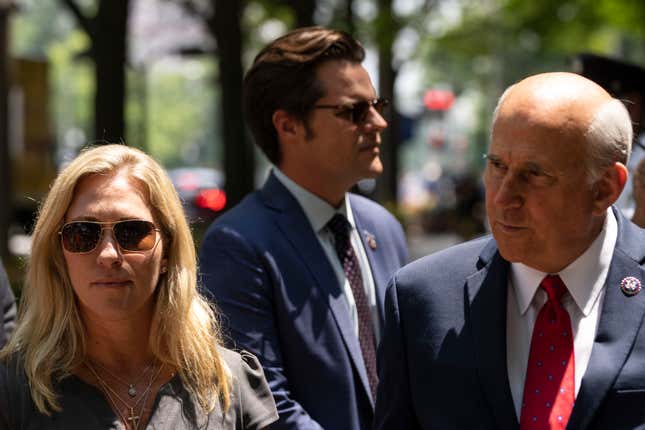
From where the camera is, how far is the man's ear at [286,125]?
15.1 ft

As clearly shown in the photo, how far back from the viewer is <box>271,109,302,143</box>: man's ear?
15.1 ft

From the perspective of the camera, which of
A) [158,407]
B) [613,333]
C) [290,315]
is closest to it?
[613,333]

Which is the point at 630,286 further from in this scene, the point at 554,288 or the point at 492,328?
the point at 492,328

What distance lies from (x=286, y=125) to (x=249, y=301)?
0.84 meters

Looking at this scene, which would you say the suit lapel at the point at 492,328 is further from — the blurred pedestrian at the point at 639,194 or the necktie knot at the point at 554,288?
the blurred pedestrian at the point at 639,194

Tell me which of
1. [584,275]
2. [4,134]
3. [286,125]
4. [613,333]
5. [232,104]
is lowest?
[4,134]

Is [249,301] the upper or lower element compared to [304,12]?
lower

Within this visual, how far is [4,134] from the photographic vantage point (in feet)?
54.1

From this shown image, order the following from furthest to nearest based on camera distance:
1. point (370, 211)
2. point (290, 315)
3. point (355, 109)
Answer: point (370, 211), point (355, 109), point (290, 315)

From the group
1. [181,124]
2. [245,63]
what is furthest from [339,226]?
[181,124]

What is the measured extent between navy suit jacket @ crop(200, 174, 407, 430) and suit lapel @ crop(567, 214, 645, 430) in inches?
50.5

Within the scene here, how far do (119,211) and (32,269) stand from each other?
31 cm

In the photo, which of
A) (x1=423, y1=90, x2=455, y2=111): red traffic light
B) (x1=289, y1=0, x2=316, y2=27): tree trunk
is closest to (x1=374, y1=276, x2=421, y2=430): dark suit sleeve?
(x1=289, y1=0, x2=316, y2=27): tree trunk

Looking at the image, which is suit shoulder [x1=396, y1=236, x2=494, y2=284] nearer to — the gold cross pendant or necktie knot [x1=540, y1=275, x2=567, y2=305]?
necktie knot [x1=540, y1=275, x2=567, y2=305]
